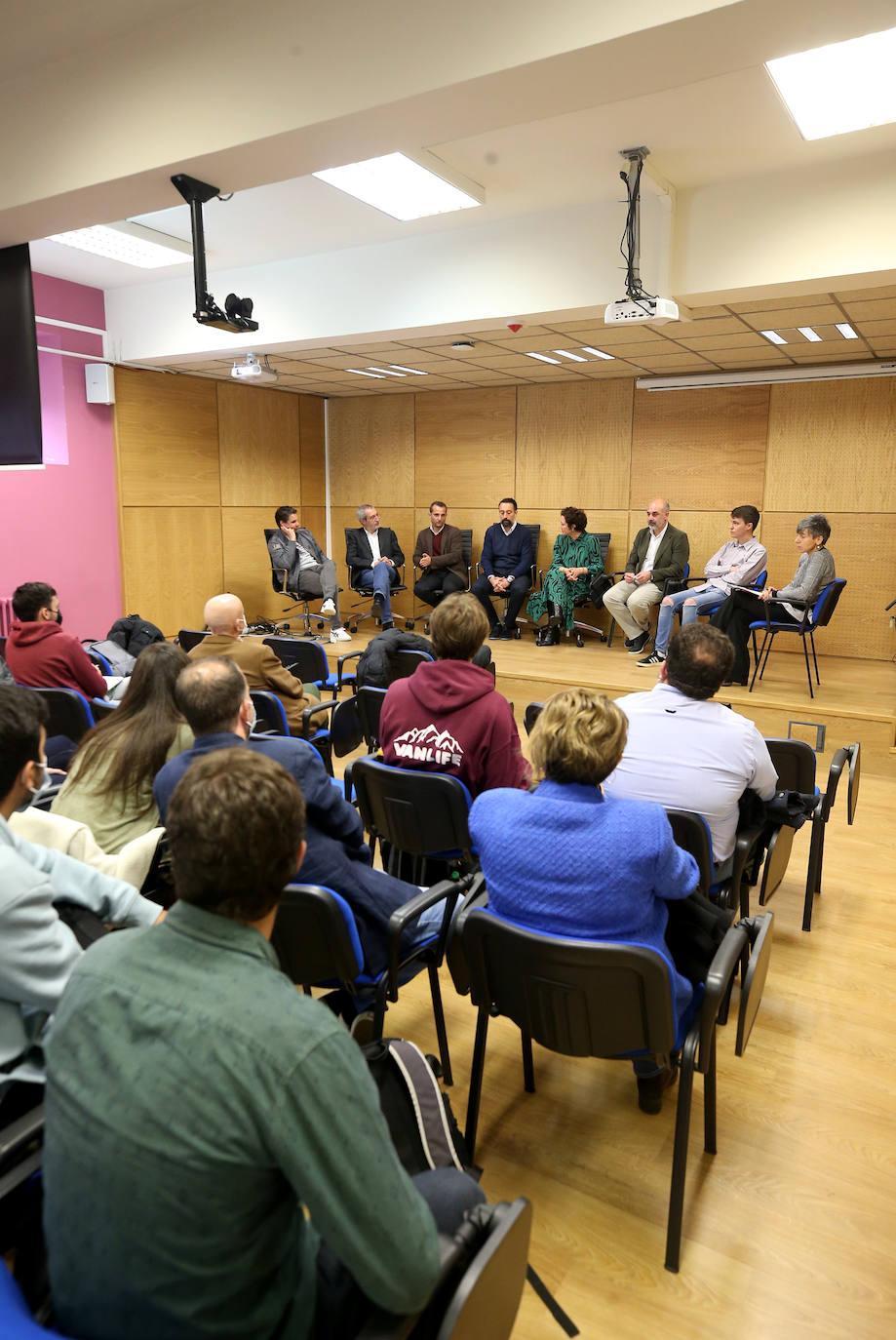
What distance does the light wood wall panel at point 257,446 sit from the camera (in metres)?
8.69

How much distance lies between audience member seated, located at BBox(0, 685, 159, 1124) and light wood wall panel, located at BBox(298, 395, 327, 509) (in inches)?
337

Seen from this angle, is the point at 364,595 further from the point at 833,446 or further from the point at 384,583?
the point at 833,446

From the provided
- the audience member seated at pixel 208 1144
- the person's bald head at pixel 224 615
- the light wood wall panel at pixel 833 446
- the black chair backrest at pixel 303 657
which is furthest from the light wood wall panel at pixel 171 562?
the audience member seated at pixel 208 1144

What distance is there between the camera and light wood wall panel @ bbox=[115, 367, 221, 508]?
7.55m

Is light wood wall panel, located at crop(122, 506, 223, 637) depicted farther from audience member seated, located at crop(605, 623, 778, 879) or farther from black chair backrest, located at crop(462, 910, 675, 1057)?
black chair backrest, located at crop(462, 910, 675, 1057)

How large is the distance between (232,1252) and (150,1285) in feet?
0.27

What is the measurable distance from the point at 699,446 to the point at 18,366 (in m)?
6.19

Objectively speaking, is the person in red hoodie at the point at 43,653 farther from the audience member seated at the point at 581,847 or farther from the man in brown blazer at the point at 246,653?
the audience member seated at the point at 581,847

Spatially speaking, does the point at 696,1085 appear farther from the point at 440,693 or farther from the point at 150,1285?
the point at 150,1285

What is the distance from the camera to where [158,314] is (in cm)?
692

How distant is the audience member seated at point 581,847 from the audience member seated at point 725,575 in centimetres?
482

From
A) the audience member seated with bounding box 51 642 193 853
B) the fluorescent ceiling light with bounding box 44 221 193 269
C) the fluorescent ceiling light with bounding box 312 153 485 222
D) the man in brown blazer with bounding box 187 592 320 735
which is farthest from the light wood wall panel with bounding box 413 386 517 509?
the audience member seated with bounding box 51 642 193 853

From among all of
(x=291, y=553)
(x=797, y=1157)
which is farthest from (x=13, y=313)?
(x=291, y=553)

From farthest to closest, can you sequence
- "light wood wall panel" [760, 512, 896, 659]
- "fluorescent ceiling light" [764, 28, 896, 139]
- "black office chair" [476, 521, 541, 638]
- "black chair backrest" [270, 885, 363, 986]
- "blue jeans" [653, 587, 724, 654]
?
1. "black office chair" [476, 521, 541, 638]
2. "light wood wall panel" [760, 512, 896, 659]
3. "blue jeans" [653, 587, 724, 654]
4. "fluorescent ceiling light" [764, 28, 896, 139]
5. "black chair backrest" [270, 885, 363, 986]
